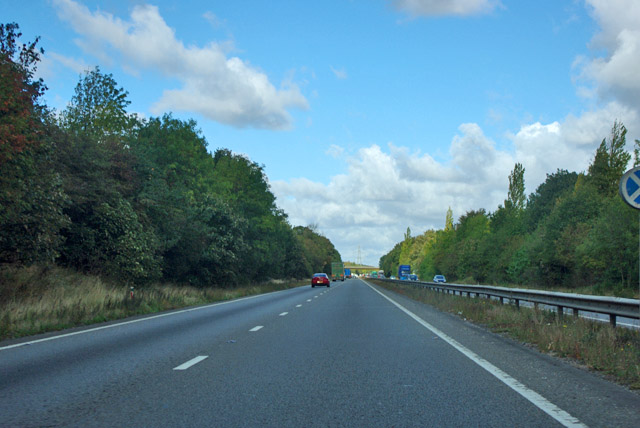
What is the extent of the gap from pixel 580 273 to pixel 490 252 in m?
Result: 35.8

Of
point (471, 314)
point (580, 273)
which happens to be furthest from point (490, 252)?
point (471, 314)

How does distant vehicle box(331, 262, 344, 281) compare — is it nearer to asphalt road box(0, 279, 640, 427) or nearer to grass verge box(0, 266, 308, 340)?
grass verge box(0, 266, 308, 340)

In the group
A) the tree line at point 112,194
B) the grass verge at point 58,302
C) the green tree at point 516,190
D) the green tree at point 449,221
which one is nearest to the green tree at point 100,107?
the tree line at point 112,194

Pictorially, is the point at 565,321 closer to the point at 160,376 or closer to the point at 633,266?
the point at 160,376

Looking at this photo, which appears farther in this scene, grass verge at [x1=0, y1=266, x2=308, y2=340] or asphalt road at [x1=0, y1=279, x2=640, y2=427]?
grass verge at [x1=0, y1=266, x2=308, y2=340]

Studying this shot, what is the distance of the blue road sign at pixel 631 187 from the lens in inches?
371

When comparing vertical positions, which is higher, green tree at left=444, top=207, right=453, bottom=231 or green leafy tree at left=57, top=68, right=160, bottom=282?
green tree at left=444, top=207, right=453, bottom=231

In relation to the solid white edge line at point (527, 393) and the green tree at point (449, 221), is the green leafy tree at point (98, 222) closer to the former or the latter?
the solid white edge line at point (527, 393)

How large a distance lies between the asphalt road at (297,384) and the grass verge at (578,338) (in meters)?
0.37

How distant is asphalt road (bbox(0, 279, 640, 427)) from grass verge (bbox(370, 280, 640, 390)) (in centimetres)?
37

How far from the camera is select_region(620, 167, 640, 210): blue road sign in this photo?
9.42 metres

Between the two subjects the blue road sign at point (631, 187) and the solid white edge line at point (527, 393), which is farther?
the blue road sign at point (631, 187)

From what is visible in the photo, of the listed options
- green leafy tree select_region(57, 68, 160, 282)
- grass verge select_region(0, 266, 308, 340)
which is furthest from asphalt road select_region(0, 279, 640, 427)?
green leafy tree select_region(57, 68, 160, 282)

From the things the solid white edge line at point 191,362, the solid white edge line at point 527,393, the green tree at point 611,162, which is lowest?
the solid white edge line at point 191,362
